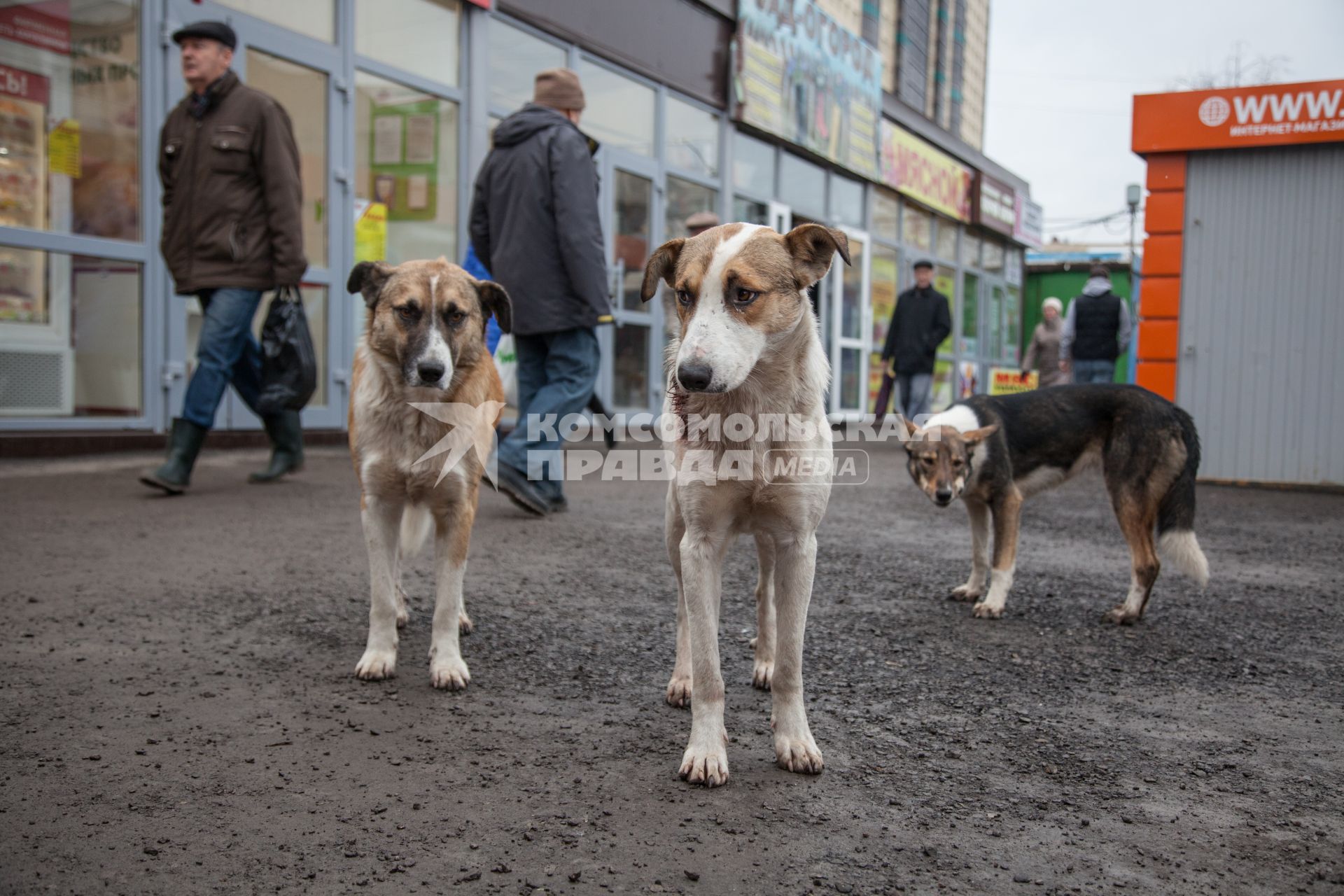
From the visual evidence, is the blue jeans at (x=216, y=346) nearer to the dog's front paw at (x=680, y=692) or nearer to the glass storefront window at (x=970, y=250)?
the dog's front paw at (x=680, y=692)

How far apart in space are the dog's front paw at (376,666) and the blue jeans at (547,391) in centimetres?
277

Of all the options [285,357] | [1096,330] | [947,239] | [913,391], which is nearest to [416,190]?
[285,357]

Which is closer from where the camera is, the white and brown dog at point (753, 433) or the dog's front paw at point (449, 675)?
the white and brown dog at point (753, 433)

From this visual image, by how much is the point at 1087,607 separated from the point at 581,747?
2.77 meters

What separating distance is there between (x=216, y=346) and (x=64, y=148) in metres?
3.24

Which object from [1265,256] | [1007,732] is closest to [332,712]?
[1007,732]

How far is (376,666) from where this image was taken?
313 centimetres

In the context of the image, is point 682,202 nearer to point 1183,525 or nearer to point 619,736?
point 1183,525

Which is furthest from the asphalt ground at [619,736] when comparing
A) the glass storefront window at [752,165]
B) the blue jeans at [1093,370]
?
the glass storefront window at [752,165]

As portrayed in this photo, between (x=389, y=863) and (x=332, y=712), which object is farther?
(x=332, y=712)

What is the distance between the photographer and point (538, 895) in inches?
71.6

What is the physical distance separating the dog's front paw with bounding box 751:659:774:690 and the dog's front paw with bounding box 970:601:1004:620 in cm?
144

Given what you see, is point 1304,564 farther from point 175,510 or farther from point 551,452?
point 175,510

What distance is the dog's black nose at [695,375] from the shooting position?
232cm
